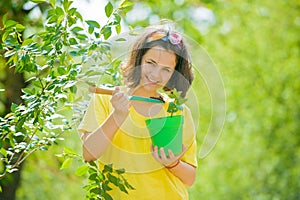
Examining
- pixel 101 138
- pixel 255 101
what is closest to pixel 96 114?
pixel 101 138

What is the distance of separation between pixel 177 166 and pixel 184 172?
1.3 inches

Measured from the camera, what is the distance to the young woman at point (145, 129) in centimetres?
201

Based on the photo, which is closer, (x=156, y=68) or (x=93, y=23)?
(x=156, y=68)

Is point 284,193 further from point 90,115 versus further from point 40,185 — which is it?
point 90,115

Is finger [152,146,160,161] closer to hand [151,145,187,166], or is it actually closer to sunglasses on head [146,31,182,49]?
hand [151,145,187,166]

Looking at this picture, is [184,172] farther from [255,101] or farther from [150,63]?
[255,101]

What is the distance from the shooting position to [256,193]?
1118 cm

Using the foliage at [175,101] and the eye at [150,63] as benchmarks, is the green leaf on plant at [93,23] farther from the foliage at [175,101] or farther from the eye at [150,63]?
the foliage at [175,101]

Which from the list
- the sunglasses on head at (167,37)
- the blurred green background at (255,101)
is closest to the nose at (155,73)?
the sunglasses on head at (167,37)

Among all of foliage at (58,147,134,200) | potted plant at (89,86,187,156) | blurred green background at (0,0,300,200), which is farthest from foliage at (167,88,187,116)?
blurred green background at (0,0,300,200)

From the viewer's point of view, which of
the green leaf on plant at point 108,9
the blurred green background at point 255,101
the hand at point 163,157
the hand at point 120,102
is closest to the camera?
the hand at point 120,102

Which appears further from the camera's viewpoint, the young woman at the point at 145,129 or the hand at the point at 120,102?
the young woman at the point at 145,129

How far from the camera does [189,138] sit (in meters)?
2.11

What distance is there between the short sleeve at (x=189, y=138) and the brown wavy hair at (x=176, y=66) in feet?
0.22
